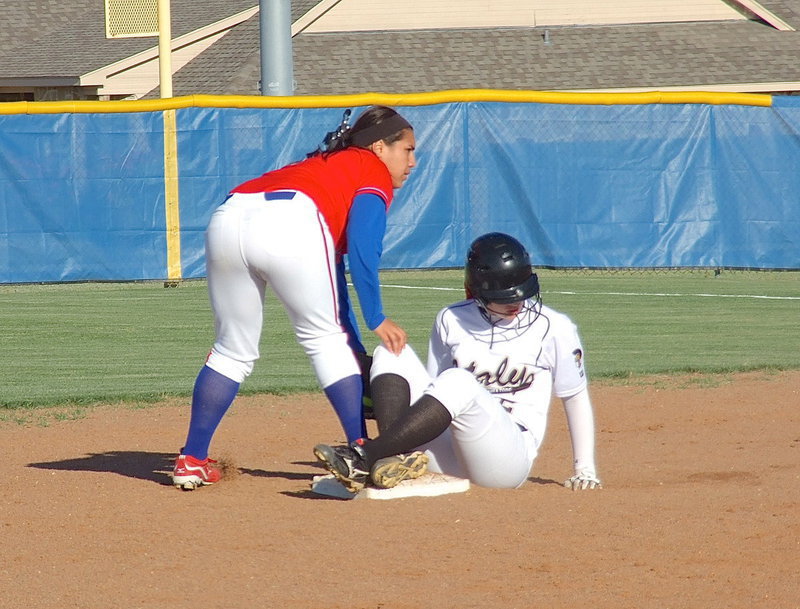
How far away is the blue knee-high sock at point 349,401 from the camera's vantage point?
4715mm

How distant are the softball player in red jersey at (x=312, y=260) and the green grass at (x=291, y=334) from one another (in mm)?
2596

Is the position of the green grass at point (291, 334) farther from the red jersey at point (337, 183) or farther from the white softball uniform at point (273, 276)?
the red jersey at point (337, 183)

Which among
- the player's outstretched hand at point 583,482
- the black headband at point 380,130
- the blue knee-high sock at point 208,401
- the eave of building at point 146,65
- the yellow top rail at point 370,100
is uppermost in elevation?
the black headband at point 380,130

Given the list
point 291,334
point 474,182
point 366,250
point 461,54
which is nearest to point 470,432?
point 366,250

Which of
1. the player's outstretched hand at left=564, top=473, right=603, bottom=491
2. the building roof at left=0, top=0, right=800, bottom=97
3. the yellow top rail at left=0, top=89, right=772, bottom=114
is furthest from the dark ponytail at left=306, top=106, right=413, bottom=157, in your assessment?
the building roof at left=0, top=0, right=800, bottom=97

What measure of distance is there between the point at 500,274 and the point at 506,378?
1.41ft

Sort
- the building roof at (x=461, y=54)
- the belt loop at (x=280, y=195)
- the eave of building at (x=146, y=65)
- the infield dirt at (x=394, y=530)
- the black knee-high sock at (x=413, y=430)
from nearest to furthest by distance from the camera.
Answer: the infield dirt at (x=394, y=530) < the black knee-high sock at (x=413, y=430) < the belt loop at (x=280, y=195) < the building roof at (x=461, y=54) < the eave of building at (x=146, y=65)

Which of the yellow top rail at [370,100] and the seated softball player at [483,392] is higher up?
the seated softball player at [483,392]

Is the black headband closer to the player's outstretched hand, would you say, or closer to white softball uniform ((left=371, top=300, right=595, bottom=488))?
white softball uniform ((left=371, top=300, right=595, bottom=488))

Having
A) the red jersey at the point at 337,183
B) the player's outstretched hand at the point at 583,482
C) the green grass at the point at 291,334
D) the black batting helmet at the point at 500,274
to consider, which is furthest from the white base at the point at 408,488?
the green grass at the point at 291,334

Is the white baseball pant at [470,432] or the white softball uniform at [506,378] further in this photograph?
the white softball uniform at [506,378]

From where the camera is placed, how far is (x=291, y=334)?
9.86 meters

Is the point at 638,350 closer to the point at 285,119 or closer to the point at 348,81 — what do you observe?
the point at 285,119

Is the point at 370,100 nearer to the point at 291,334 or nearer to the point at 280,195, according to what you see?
the point at 291,334
